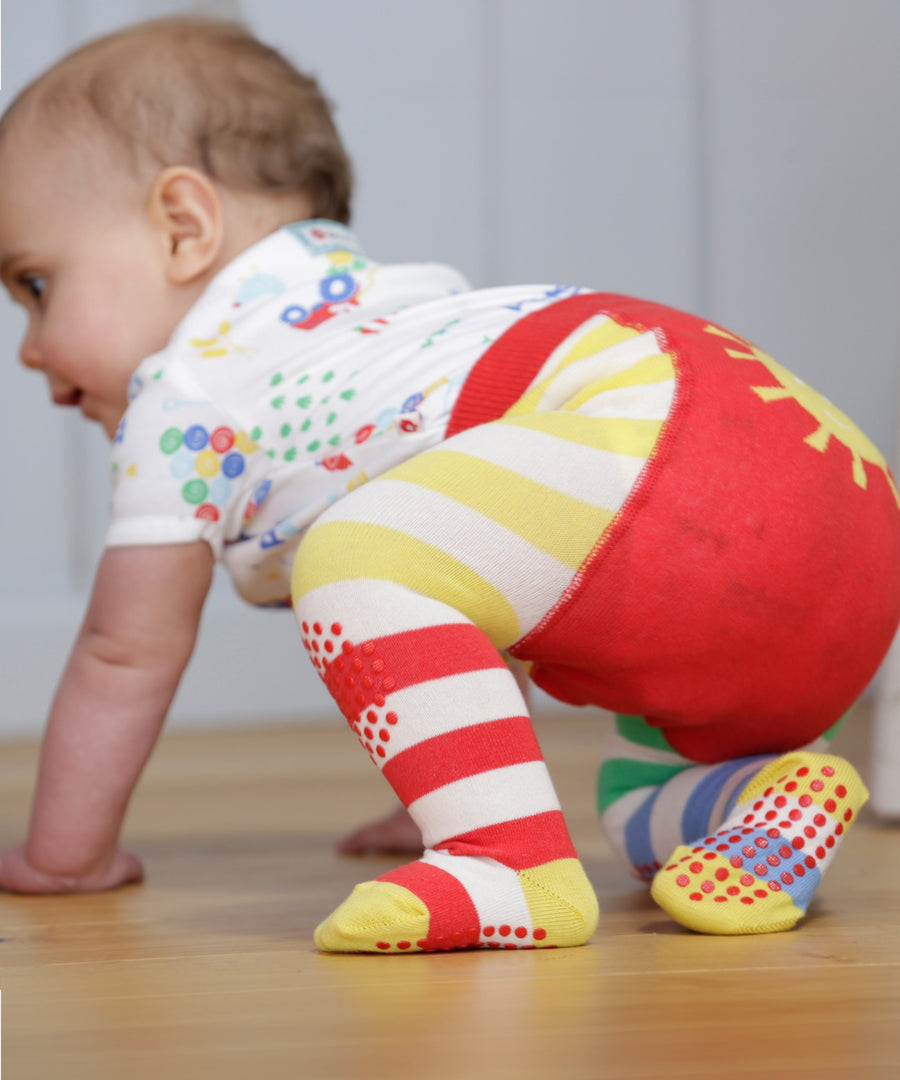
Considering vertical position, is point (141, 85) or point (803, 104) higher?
point (141, 85)

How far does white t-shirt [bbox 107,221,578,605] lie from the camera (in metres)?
0.76

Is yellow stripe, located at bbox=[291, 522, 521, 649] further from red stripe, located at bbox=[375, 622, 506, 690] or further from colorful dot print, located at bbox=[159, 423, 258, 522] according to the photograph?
colorful dot print, located at bbox=[159, 423, 258, 522]

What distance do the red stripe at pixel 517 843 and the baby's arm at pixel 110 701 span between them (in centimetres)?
26

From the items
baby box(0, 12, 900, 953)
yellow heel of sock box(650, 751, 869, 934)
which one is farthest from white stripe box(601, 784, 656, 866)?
yellow heel of sock box(650, 751, 869, 934)

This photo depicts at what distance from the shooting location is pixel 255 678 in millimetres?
1755

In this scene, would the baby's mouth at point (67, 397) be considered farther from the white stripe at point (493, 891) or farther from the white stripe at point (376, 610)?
the white stripe at point (493, 891)

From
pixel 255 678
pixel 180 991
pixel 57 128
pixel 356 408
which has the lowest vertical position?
pixel 255 678

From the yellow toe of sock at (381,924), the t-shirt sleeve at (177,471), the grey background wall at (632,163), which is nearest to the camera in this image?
the yellow toe of sock at (381,924)

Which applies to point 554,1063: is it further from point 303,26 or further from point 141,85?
point 303,26

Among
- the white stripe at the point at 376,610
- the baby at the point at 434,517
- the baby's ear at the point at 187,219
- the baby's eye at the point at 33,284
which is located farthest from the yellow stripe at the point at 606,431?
the baby's eye at the point at 33,284

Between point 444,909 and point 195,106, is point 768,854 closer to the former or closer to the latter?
point 444,909

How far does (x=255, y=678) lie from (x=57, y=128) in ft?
3.21

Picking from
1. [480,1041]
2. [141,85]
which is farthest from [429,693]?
[141,85]

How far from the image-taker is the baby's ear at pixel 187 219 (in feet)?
2.89
